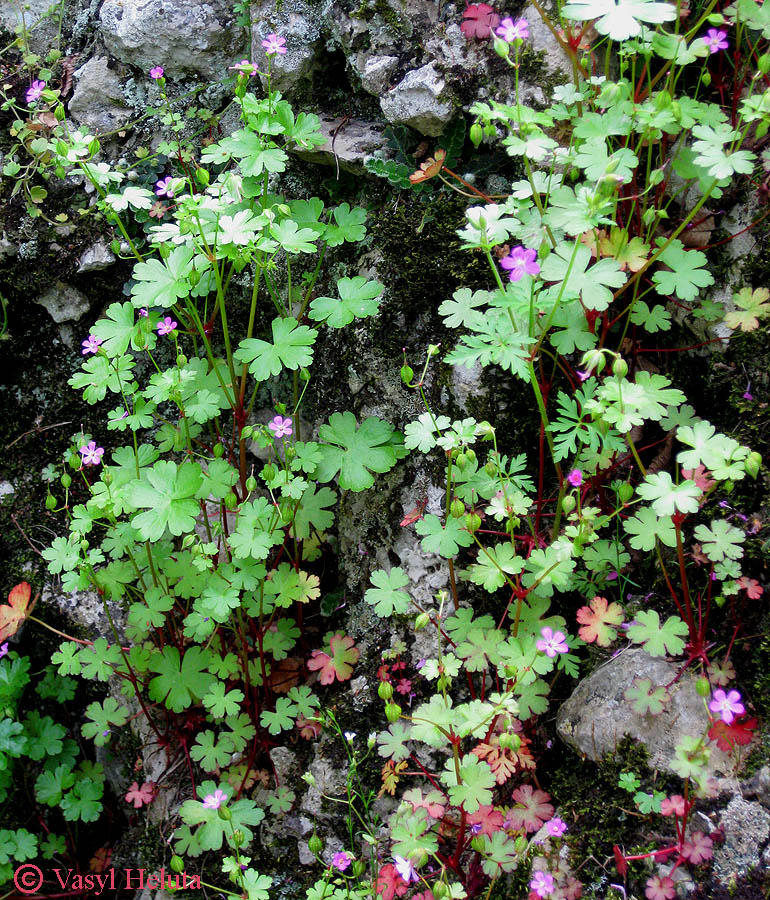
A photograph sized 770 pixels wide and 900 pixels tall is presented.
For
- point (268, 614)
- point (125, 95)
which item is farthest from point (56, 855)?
point (125, 95)

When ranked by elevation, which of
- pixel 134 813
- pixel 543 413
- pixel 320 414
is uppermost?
pixel 543 413

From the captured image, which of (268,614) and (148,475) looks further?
(268,614)

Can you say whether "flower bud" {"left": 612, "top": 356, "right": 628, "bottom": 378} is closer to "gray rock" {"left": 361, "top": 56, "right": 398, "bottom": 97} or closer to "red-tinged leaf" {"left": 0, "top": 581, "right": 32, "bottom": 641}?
"gray rock" {"left": 361, "top": 56, "right": 398, "bottom": 97}

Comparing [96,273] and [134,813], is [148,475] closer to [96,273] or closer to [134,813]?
[96,273]

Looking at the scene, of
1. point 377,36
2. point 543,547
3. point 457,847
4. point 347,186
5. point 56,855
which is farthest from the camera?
point 56,855

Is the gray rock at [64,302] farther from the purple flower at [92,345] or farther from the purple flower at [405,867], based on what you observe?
the purple flower at [405,867]
